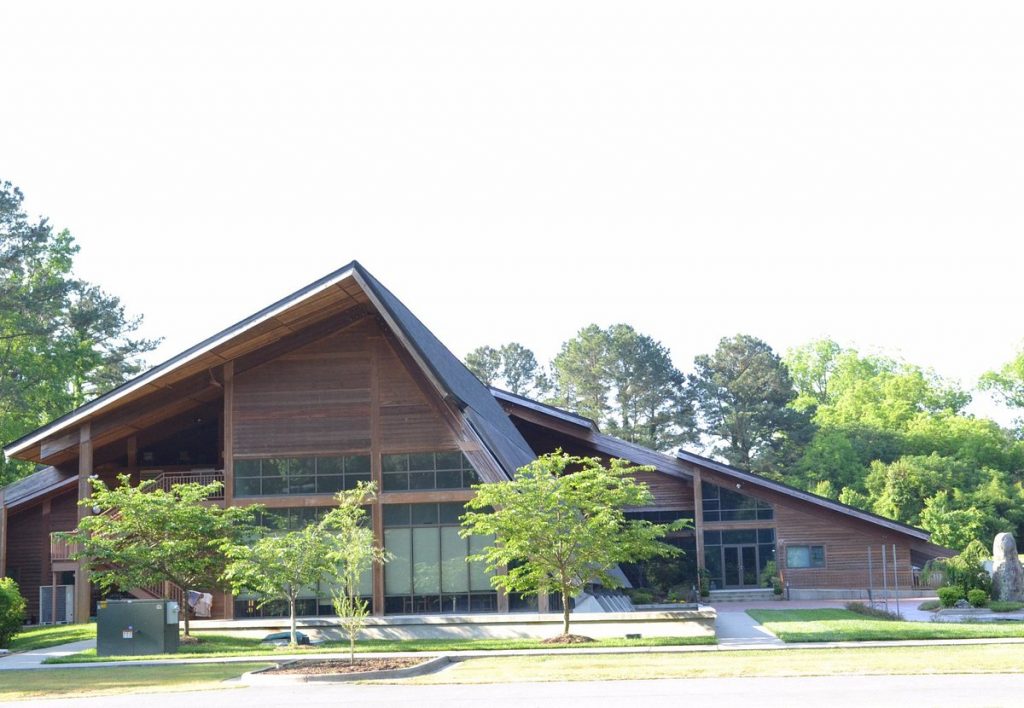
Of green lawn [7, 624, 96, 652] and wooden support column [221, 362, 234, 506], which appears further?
wooden support column [221, 362, 234, 506]

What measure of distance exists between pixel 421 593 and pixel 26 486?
633 inches

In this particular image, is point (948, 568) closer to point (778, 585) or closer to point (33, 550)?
point (778, 585)

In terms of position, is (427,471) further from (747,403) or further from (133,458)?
(747,403)

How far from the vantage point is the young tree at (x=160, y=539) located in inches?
1169

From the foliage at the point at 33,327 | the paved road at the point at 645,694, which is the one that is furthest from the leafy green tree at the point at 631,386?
the paved road at the point at 645,694

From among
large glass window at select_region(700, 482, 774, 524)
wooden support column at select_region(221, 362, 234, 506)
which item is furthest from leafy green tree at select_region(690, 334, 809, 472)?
wooden support column at select_region(221, 362, 234, 506)

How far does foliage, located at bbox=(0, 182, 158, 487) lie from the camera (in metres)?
54.7

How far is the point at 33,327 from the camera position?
5638 cm

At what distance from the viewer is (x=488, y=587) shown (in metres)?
33.8

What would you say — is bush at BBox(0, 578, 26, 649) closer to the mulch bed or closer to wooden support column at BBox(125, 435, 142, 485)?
wooden support column at BBox(125, 435, 142, 485)

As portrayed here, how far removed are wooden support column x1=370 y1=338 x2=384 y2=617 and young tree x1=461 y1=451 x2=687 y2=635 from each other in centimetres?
573

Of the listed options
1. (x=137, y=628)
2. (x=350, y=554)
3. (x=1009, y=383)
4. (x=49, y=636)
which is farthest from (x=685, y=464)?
(x=1009, y=383)

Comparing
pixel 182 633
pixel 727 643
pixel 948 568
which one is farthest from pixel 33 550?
pixel 948 568

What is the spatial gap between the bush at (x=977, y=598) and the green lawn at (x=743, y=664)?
13622mm
